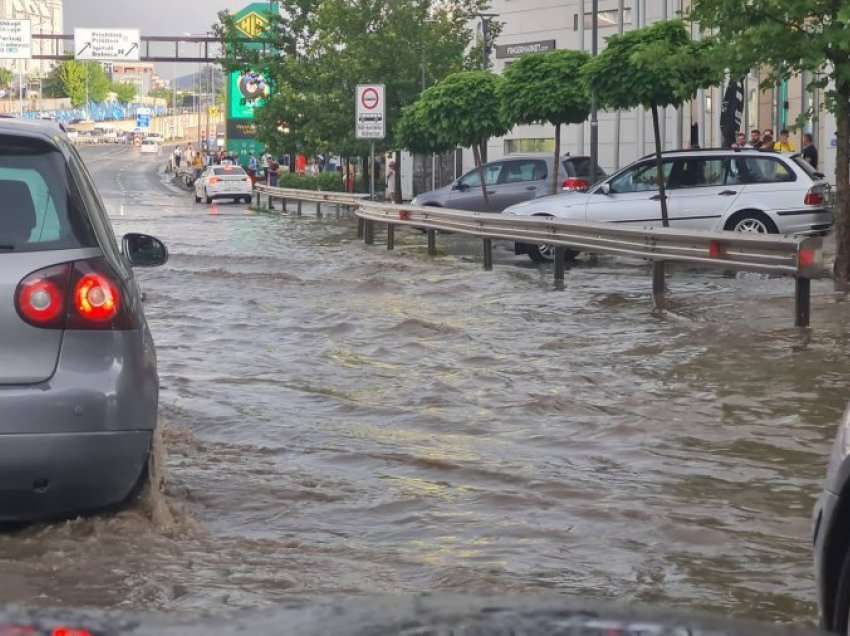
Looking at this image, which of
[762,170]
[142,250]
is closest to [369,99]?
[762,170]

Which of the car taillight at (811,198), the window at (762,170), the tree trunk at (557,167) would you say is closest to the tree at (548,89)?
the tree trunk at (557,167)

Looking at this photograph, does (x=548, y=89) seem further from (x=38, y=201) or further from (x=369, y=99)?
(x=38, y=201)

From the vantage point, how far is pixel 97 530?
5.80 m

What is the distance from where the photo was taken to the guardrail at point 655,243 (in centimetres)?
1346

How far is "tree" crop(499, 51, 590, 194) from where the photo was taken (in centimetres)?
2661

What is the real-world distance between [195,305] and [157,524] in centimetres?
1077

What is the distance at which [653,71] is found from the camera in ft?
70.7

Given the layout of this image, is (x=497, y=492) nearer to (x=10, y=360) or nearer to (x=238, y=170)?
(x=10, y=360)

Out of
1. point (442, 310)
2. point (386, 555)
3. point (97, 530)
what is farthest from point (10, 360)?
point (442, 310)

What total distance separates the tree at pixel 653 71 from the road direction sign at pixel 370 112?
14.1 metres

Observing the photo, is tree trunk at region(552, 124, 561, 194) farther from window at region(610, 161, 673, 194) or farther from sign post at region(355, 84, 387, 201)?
sign post at region(355, 84, 387, 201)

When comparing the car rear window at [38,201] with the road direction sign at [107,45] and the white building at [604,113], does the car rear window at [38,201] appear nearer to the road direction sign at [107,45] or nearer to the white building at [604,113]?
the white building at [604,113]

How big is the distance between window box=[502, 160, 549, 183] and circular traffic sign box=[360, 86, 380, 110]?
841 centimetres

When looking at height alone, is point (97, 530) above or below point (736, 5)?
below
